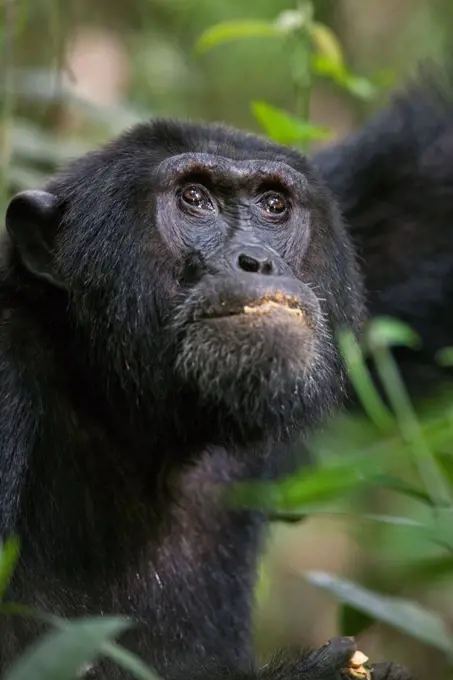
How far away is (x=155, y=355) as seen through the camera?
4.29 meters

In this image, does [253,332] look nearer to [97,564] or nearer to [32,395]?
[32,395]

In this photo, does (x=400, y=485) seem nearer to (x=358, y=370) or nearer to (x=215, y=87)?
(x=358, y=370)

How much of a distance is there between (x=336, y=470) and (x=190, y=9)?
287 inches

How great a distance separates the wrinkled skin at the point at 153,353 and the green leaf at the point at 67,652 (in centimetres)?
184

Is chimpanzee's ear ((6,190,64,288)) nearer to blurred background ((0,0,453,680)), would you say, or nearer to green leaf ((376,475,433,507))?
blurred background ((0,0,453,680))

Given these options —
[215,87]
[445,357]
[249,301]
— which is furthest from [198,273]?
[215,87]

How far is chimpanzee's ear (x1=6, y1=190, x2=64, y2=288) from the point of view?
4.42 metres

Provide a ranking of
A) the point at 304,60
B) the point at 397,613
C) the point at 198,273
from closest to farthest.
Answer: the point at 397,613 → the point at 198,273 → the point at 304,60

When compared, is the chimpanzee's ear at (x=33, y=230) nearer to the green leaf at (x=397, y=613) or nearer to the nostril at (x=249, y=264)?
the nostril at (x=249, y=264)

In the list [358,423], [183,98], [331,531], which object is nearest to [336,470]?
[358,423]

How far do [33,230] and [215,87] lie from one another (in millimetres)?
6737

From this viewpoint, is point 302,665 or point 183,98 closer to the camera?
point 302,665

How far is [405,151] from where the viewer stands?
634 centimetres

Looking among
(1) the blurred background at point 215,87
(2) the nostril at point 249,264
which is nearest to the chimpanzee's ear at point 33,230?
(2) the nostril at point 249,264
